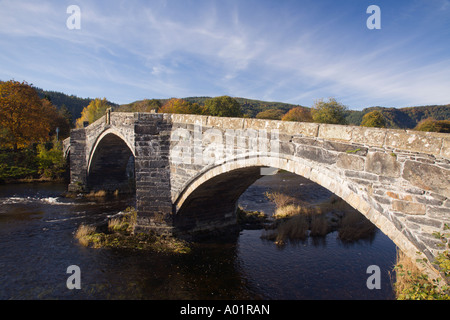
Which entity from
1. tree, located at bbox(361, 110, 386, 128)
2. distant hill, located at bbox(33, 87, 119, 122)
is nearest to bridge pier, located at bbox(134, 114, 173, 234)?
tree, located at bbox(361, 110, 386, 128)

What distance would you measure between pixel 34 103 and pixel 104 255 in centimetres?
2495

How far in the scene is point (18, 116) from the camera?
85.0ft

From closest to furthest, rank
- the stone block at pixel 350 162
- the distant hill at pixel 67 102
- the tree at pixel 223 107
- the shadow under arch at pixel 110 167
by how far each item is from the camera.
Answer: the stone block at pixel 350 162 → the shadow under arch at pixel 110 167 → the tree at pixel 223 107 → the distant hill at pixel 67 102

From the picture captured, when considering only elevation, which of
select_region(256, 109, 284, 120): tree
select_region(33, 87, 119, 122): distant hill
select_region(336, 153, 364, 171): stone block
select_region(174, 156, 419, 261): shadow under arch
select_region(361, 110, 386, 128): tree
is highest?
select_region(33, 87, 119, 122): distant hill

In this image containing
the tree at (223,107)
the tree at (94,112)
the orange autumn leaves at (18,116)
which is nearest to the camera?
the orange autumn leaves at (18,116)

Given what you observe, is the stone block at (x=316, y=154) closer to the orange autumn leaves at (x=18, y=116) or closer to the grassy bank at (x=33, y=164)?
the grassy bank at (x=33, y=164)

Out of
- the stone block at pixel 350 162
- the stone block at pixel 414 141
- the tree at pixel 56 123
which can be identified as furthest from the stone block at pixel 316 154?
the tree at pixel 56 123

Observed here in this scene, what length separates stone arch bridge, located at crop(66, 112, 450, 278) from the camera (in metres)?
4.66

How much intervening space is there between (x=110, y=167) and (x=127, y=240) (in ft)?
36.6

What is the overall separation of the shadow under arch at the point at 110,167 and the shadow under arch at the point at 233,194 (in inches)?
368

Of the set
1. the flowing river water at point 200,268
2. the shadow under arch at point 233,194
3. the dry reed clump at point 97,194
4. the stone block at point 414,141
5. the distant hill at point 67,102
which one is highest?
the distant hill at point 67,102

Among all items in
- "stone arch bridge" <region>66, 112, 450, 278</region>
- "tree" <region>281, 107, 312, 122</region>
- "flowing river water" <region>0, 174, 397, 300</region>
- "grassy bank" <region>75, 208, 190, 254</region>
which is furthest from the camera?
"tree" <region>281, 107, 312, 122</region>

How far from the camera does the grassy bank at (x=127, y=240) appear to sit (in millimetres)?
9812

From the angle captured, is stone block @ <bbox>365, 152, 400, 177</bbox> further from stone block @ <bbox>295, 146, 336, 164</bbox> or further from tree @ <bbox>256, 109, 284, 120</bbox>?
tree @ <bbox>256, 109, 284, 120</bbox>
